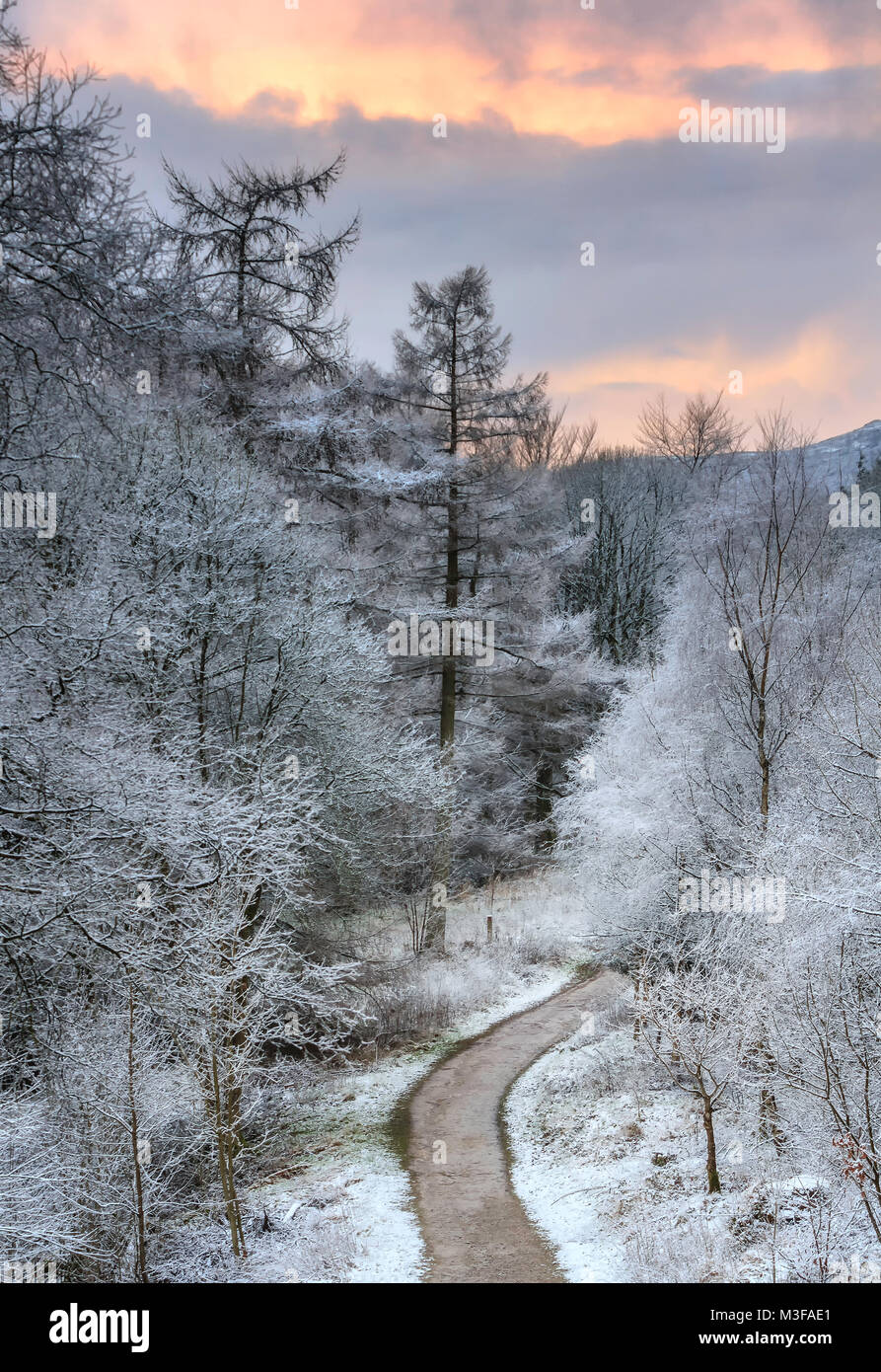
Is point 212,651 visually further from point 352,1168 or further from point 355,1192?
point 355,1192

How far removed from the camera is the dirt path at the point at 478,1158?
27.2 feet

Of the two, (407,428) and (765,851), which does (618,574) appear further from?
(765,851)

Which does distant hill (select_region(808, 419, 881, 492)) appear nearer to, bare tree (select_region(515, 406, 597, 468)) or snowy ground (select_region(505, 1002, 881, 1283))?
bare tree (select_region(515, 406, 597, 468))

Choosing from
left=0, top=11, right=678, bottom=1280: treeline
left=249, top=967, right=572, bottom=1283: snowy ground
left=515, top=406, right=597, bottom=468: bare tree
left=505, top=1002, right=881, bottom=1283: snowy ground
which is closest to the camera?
left=505, top=1002, right=881, bottom=1283: snowy ground

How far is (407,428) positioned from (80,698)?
13494 mm

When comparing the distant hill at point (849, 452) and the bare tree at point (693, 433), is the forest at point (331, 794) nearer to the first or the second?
the bare tree at point (693, 433)

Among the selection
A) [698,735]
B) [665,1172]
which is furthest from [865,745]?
[665,1172]

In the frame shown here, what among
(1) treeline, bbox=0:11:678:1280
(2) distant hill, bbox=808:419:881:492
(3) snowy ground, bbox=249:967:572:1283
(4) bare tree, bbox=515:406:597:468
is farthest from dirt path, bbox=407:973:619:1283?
(2) distant hill, bbox=808:419:881:492

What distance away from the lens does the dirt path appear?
829 cm

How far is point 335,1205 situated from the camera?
970 centimetres

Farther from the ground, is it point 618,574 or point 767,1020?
point 618,574

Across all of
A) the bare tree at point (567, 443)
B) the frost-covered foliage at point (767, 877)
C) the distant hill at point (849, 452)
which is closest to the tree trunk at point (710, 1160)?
the frost-covered foliage at point (767, 877)

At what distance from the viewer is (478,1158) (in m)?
11.1

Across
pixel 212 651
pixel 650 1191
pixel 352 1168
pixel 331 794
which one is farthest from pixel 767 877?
pixel 212 651
